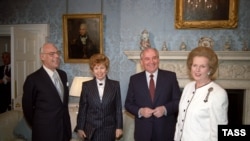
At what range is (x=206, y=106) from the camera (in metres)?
1.56

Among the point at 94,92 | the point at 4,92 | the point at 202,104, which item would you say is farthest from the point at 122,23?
the point at 4,92

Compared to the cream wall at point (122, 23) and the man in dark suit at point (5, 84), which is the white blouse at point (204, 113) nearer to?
the cream wall at point (122, 23)

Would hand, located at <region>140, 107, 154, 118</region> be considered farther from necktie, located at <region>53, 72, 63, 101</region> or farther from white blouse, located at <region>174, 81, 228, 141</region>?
necktie, located at <region>53, 72, 63, 101</region>

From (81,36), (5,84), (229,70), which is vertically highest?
(81,36)

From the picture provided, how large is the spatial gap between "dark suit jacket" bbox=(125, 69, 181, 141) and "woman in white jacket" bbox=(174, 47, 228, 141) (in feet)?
1.17

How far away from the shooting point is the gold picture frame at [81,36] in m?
4.25

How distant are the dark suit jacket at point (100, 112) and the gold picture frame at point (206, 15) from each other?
1.97 m

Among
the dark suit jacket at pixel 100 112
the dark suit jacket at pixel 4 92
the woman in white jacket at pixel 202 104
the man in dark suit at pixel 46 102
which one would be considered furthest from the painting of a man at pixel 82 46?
the woman in white jacket at pixel 202 104

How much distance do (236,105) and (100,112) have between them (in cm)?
263

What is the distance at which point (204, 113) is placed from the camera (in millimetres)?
1576

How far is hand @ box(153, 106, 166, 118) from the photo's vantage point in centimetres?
209

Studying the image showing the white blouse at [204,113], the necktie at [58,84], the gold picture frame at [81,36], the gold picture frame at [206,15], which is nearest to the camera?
the white blouse at [204,113]

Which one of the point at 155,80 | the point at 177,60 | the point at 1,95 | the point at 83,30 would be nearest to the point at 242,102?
the point at 177,60

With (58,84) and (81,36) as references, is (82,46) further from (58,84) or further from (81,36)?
(58,84)
